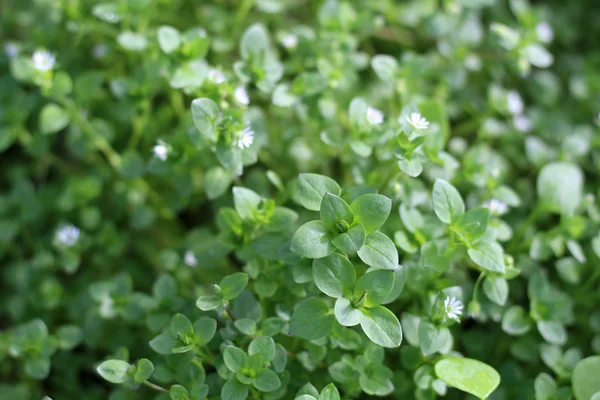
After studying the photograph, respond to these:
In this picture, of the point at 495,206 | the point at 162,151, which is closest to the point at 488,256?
the point at 495,206

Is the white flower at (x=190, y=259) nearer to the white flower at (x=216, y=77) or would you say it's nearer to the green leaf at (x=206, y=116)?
the green leaf at (x=206, y=116)

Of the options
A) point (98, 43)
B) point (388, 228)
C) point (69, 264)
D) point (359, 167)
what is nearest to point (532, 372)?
point (388, 228)

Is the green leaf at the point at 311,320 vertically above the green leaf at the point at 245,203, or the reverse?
the green leaf at the point at 245,203

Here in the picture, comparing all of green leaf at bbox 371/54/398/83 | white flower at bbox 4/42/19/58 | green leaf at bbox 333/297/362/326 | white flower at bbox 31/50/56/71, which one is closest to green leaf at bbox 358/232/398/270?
green leaf at bbox 333/297/362/326

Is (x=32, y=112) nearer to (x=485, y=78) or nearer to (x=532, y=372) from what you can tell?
(x=485, y=78)

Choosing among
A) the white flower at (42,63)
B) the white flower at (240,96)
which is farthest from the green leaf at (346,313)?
the white flower at (42,63)
